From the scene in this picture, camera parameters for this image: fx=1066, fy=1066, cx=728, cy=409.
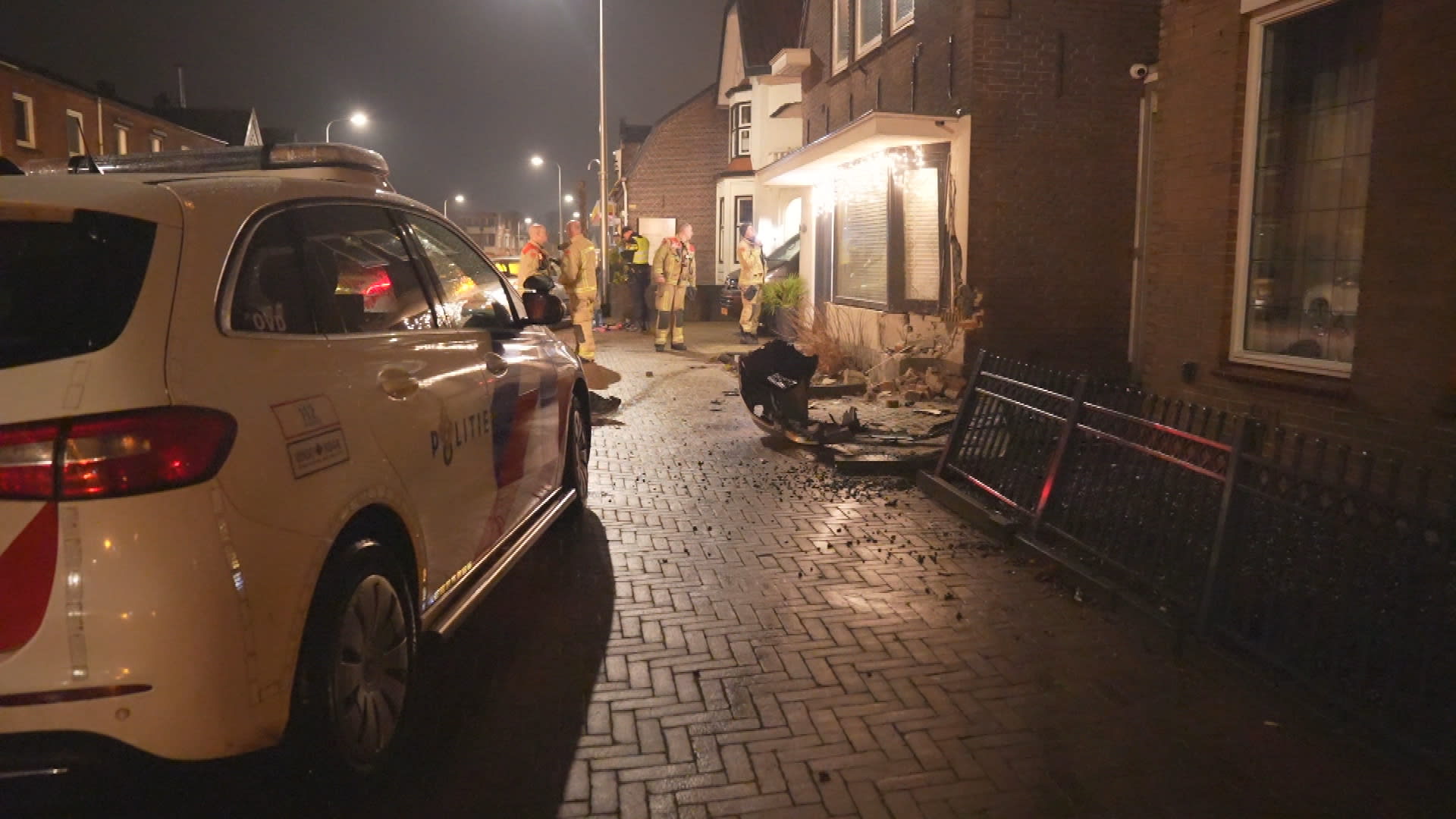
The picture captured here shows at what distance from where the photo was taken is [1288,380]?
6.49 m

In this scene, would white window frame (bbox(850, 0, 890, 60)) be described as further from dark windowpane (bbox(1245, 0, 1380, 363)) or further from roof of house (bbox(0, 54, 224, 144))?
roof of house (bbox(0, 54, 224, 144))

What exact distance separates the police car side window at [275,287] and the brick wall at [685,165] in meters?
32.3

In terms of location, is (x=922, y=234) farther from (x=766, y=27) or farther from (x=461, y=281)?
(x=766, y=27)

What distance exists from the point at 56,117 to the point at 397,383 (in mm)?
42007

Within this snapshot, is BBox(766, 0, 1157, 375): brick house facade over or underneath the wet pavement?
over

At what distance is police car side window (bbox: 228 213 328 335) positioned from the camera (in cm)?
292

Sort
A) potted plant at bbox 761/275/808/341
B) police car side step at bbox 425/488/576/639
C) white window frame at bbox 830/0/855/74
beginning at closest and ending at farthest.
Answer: police car side step at bbox 425/488/576/639
white window frame at bbox 830/0/855/74
potted plant at bbox 761/275/808/341

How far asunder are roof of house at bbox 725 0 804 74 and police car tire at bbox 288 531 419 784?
29.1m

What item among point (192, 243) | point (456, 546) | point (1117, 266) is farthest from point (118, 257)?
point (1117, 266)

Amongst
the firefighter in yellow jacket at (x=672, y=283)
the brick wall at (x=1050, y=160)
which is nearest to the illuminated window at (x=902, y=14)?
the brick wall at (x=1050, y=160)

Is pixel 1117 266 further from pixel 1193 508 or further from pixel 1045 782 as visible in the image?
pixel 1045 782

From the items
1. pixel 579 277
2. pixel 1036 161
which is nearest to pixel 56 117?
pixel 579 277

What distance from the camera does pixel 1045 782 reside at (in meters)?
3.46

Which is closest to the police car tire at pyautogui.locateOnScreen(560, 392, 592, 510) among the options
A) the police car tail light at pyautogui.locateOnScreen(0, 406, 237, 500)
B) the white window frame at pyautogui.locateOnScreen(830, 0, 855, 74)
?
the police car tail light at pyautogui.locateOnScreen(0, 406, 237, 500)
